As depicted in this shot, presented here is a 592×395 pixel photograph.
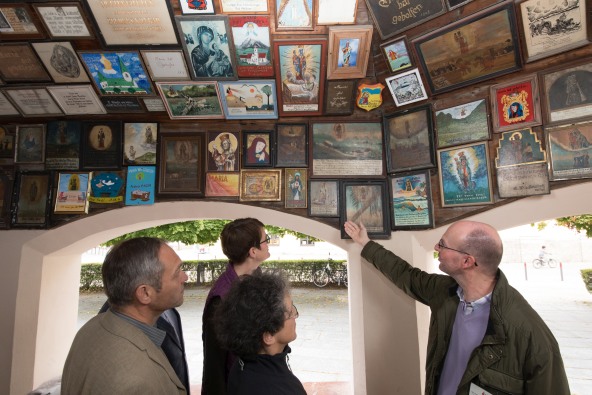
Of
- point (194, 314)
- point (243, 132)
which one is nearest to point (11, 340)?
point (243, 132)

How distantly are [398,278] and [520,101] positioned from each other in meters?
1.44

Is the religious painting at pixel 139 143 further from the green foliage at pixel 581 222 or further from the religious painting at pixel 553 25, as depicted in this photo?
the green foliage at pixel 581 222

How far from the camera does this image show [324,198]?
2715 millimetres

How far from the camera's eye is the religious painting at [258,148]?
2.81 m

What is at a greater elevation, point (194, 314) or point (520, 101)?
point (520, 101)

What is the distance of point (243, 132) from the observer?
2.87m

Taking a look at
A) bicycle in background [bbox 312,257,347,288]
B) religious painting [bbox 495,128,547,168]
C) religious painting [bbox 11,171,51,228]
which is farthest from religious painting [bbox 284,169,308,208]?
bicycle in background [bbox 312,257,347,288]

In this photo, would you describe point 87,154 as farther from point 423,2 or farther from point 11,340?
point 423,2

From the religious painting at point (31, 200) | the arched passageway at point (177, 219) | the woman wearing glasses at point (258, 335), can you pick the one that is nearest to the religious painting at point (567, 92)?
the arched passageway at point (177, 219)

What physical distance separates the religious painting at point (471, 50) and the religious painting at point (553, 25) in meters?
0.08

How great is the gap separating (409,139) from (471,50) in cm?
71

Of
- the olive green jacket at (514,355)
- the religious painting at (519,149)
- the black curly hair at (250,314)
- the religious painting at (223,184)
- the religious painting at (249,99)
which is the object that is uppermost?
the religious painting at (249,99)

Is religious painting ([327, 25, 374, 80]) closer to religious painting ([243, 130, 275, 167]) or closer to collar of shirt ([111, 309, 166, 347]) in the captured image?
religious painting ([243, 130, 275, 167])

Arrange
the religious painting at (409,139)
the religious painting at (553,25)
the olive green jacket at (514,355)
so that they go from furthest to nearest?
the religious painting at (409,139) → the religious painting at (553,25) → the olive green jacket at (514,355)
